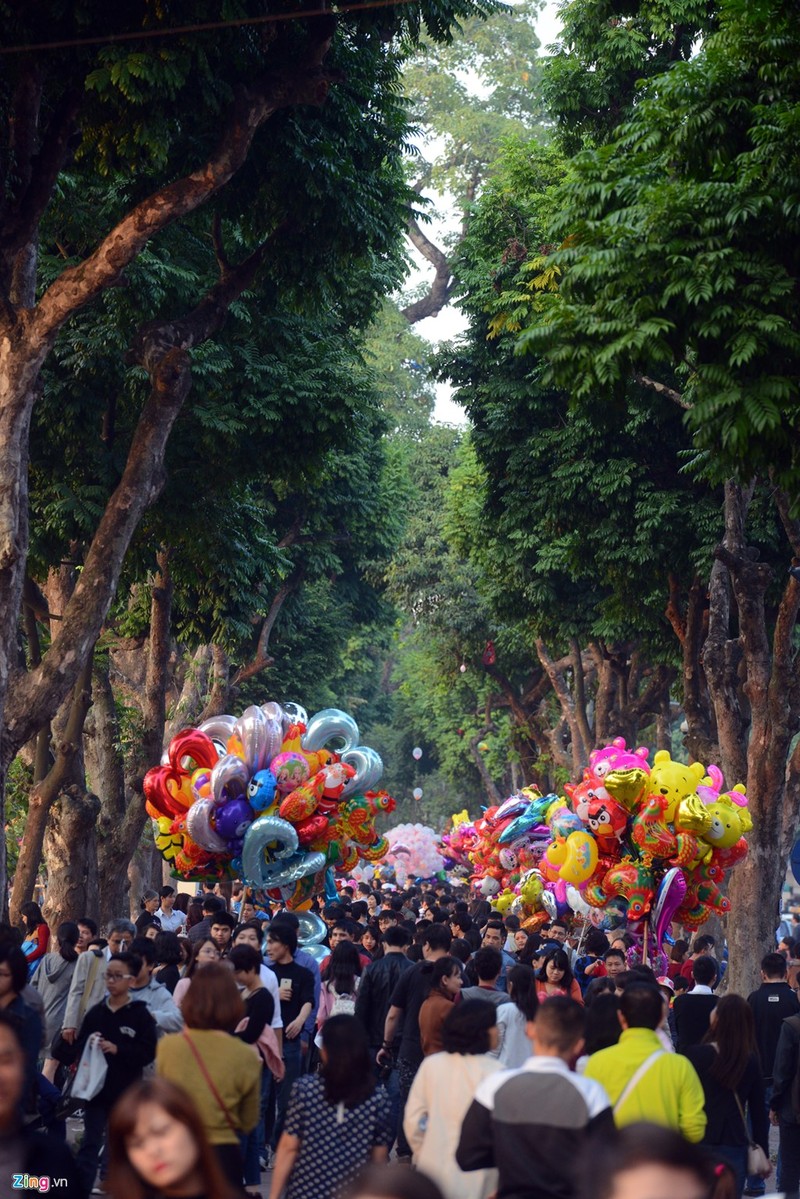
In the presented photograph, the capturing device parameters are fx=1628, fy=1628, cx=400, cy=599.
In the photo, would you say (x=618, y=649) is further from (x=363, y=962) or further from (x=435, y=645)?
(x=363, y=962)

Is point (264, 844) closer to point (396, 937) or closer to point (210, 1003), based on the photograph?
point (396, 937)

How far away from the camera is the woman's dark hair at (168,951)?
432 inches

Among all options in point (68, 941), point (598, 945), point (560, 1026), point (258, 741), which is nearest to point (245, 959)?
point (68, 941)

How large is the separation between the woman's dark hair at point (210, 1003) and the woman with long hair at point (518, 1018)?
2566mm

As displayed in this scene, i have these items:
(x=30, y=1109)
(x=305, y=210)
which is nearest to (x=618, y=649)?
(x=305, y=210)

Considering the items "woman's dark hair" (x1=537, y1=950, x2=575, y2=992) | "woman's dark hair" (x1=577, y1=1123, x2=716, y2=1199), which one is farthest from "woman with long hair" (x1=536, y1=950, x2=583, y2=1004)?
"woman's dark hair" (x1=577, y1=1123, x2=716, y2=1199)

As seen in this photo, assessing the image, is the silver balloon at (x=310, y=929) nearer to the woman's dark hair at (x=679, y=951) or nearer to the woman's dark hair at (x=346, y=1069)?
the woman's dark hair at (x=679, y=951)

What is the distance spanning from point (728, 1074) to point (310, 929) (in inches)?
369

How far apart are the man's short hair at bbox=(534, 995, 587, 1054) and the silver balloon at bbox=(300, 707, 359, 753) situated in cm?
1206

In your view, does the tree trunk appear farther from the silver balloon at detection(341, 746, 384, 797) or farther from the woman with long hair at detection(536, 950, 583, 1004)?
the woman with long hair at detection(536, 950, 583, 1004)

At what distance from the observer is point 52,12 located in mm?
11797

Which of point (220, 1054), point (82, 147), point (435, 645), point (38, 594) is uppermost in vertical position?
point (435, 645)

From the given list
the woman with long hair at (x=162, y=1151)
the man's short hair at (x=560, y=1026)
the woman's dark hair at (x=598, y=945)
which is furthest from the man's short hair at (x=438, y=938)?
the woman with long hair at (x=162, y=1151)

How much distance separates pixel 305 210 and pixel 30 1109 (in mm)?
9157
